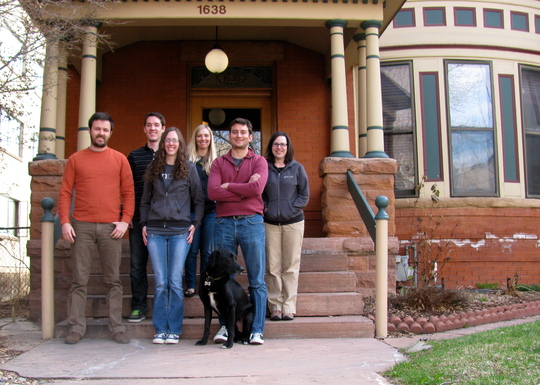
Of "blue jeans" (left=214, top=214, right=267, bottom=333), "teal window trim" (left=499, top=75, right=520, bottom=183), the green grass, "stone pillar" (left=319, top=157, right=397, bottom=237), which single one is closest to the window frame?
"teal window trim" (left=499, top=75, right=520, bottom=183)

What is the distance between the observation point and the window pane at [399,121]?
9773 millimetres

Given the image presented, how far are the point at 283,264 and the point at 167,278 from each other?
3.87 feet

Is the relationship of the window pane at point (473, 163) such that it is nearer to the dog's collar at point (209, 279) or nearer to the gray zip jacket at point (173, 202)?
the gray zip jacket at point (173, 202)

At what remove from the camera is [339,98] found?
7.53m

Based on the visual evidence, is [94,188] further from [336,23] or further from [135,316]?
[336,23]

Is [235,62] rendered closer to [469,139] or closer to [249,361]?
[469,139]

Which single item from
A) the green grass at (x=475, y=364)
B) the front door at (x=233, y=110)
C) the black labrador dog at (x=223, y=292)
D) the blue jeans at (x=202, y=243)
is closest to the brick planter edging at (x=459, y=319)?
the green grass at (x=475, y=364)

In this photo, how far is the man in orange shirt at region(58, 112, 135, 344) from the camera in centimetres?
501

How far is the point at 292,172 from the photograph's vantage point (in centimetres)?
567

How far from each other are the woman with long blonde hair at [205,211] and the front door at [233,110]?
3.92 meters

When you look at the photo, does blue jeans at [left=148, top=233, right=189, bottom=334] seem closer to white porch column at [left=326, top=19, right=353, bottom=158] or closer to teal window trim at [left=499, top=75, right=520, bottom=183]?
white porch column at [left=326, top=19, right=353, bottom=158]

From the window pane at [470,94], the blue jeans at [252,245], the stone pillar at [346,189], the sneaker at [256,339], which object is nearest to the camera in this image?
the sneaker at [256,339]

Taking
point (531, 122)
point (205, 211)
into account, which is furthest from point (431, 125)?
point (205, 211)

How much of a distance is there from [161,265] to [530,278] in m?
6.97
